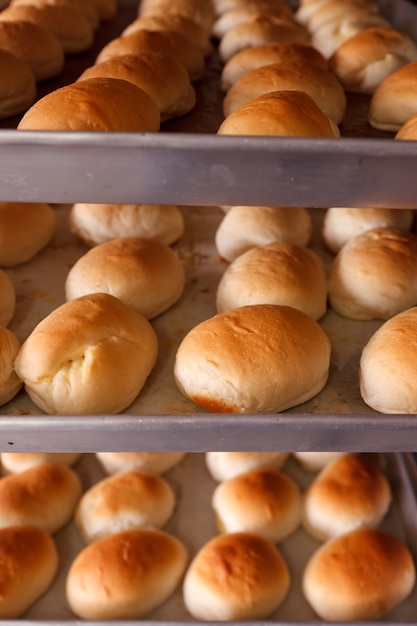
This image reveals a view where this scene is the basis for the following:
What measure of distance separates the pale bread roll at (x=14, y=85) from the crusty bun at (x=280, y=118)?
41cm

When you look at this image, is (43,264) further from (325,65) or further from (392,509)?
(392,509)

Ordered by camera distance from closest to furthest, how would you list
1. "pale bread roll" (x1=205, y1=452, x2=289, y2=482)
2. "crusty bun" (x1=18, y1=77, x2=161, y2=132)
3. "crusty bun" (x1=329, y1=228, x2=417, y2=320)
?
1. "crusty bun" (x1=18, y1=77, x2=161, y2=132)
2. "crusty bun" (x1=329, y1=228, x2=417, y2=320)
3. "pale bread roll" (x1=205, y1=452, x2=289, y2=482)

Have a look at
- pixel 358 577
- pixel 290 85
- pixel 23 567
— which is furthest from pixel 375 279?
pixel 23 567

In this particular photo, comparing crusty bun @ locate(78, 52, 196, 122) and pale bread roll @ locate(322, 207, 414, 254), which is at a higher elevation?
crusty bun @ locate(78, 52, 196, 122)

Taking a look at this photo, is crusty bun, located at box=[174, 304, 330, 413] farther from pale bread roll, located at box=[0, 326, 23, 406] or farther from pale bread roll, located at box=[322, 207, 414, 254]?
pale bread roll, located at box=[322, 207, 414, 254]

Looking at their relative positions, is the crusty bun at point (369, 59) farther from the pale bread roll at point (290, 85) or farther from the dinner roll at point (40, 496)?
the dinner roll at point (40, 496)

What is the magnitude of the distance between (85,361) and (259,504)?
26.4 inches

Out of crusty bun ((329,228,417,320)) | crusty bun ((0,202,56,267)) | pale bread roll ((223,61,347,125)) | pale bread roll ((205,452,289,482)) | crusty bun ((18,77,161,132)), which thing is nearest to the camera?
crusty bun ((18,77,161,132))

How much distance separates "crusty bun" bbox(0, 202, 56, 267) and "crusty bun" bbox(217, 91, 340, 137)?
630 mm

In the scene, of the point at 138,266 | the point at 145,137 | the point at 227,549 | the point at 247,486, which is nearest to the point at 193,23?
the point at 138,266

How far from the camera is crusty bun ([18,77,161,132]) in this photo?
0.98m

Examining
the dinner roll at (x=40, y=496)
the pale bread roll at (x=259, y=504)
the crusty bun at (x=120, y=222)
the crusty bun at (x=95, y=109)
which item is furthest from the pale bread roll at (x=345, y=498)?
the crusty bun at (x=95, y=109)

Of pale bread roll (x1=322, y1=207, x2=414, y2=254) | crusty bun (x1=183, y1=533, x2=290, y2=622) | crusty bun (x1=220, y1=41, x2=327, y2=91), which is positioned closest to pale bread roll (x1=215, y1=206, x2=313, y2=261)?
pale bread roll (x1=322, y1=207, x2=414, y2=254)

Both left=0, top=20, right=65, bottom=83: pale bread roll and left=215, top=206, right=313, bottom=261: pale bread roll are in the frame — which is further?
left=215, top=206, right=313, bottom=261: pale bread roll
